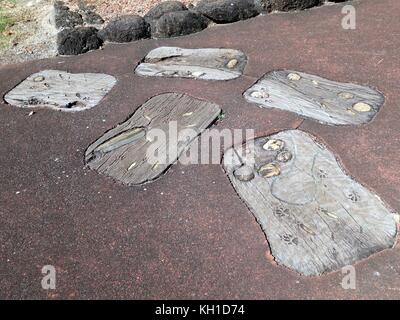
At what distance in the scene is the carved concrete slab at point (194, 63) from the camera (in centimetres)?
402

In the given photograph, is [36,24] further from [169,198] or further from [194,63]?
[169,198]

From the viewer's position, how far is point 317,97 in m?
3.59

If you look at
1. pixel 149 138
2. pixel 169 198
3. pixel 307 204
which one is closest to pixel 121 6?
pixel 149 138

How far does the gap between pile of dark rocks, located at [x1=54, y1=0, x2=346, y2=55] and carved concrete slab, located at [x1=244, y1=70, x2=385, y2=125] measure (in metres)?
1.19

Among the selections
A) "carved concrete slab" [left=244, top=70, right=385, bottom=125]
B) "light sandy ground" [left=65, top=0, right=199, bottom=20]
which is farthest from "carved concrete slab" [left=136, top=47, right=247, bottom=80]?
"light sandy ground" [left=65, top=0, right=199, bottom=20]

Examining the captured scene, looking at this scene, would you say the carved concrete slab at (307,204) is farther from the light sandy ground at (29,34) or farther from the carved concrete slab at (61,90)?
the light sandy ground at (29,34)

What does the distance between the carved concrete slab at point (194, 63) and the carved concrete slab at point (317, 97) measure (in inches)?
13.4

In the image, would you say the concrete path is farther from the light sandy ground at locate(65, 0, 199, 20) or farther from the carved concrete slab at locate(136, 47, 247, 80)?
the light sandy ground at locate(65, 0, 199, 20)

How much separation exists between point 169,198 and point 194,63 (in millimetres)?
1667

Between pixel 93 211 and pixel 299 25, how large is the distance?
2.87 meters

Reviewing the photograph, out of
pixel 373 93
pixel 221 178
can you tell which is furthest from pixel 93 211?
pixel 373 93

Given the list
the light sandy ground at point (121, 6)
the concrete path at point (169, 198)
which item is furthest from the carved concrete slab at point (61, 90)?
the light sandy ground at point (121, 6)

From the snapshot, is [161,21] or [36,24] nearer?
[161,21]

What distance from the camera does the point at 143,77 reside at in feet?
13.5
